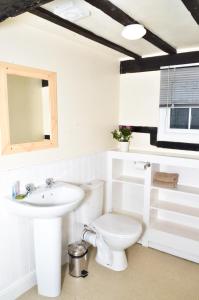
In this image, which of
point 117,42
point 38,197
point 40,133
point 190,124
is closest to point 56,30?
point 117,42

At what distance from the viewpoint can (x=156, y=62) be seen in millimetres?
2732

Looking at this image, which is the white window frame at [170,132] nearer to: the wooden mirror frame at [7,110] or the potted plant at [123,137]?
the potted plant at [123,137]

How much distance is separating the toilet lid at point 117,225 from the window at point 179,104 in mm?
1073

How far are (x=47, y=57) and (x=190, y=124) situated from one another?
1682 mm

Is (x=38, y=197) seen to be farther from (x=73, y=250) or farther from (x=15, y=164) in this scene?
(x=73, y=250)

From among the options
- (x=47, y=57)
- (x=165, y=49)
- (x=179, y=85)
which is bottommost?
(x=179, y=85)

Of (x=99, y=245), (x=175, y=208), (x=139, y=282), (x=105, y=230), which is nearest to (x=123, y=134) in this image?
(x=175, y=208)

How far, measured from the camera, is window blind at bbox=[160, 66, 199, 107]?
8.27 feet

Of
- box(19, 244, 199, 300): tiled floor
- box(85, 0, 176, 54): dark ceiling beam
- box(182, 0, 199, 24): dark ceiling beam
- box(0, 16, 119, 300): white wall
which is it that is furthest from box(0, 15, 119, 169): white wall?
box(19, 244, 199, 300): tiled floor

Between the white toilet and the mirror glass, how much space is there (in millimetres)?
799

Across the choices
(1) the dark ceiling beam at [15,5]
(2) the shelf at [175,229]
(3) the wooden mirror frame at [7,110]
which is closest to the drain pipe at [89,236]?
(2) the shelf at [175,229]

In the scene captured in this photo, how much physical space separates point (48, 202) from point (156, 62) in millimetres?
1970

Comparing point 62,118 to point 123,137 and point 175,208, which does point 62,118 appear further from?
point 175,208

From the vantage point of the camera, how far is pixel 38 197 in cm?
192
